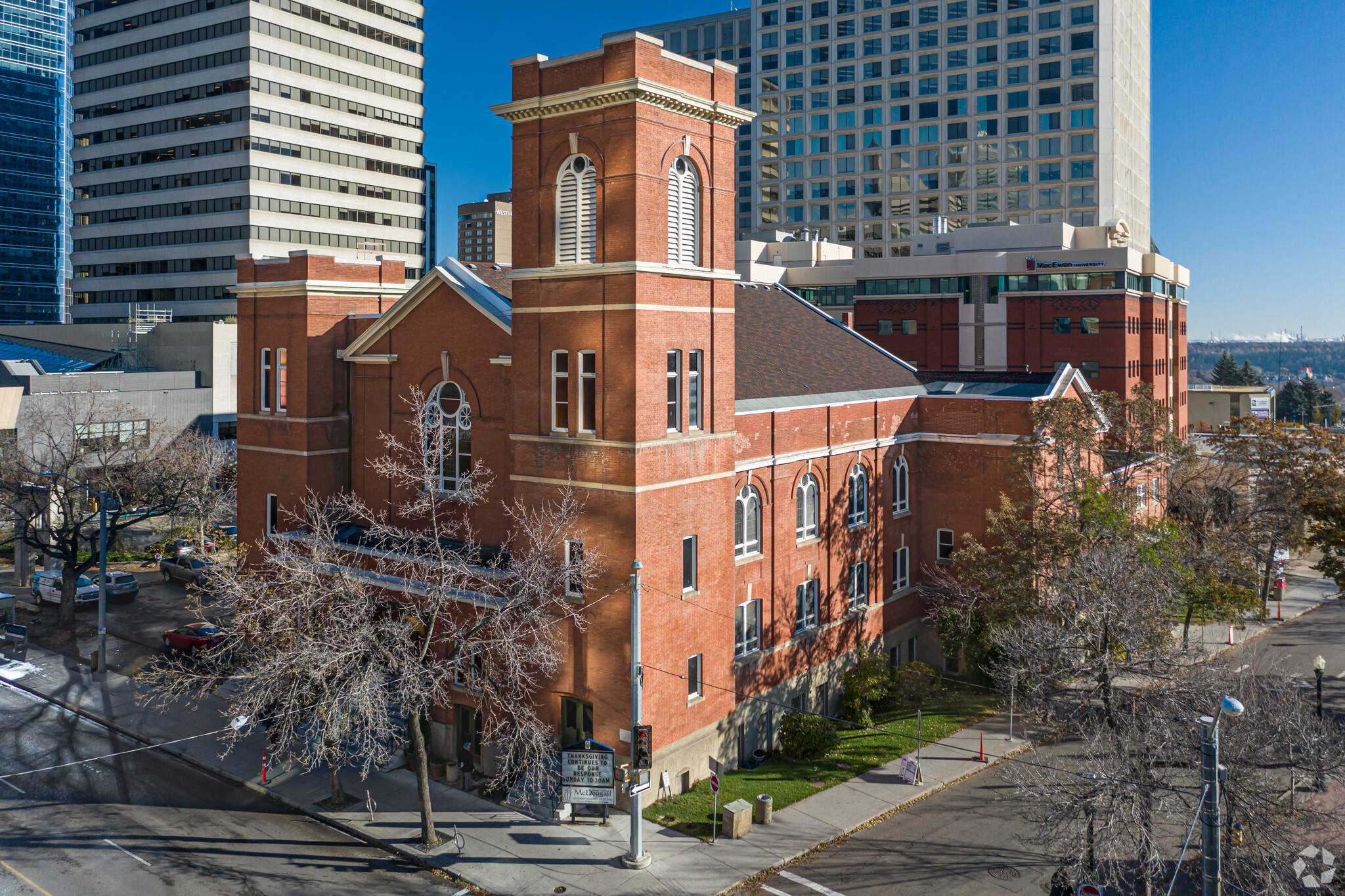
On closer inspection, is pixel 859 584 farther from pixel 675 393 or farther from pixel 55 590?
pixel 55 590

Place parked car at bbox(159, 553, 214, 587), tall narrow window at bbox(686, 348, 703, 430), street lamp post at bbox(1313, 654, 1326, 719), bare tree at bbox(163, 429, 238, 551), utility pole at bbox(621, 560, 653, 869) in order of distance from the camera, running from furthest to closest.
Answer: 1. parked car at bbox(159, 553, 214, 587)
2. bare tree at bbox(163, 429, 238, 551)
3. street lamp post at bbox(1313, 654, 1326, 719)
4. tall narrow window at bbox(686, 348, 703, 430)
5. utility pole at bbox(621, 560, 653, 869)

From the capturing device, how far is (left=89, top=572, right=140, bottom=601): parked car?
48.6 metres

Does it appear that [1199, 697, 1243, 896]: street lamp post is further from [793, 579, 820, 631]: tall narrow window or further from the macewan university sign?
the macewan university sign

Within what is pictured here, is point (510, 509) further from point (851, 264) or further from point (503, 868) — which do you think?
point (851, 264)

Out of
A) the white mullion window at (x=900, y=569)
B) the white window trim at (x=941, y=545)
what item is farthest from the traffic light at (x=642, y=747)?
the white window trim at (x=941, y=545)

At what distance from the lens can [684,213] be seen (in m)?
28.5

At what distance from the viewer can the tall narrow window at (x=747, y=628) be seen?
3153cm

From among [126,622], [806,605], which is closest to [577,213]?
[806,605]

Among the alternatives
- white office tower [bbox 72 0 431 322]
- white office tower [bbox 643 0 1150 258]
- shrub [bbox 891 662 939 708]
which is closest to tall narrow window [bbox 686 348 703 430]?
shrub [bbox 891 662 939 708]

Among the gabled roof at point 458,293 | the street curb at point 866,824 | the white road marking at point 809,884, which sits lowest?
A: the white road marking at point 809,884

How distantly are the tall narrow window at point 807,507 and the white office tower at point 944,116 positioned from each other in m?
79.2

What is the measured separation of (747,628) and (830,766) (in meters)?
4.91

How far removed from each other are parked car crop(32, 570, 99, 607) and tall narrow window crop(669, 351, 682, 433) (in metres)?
34.0

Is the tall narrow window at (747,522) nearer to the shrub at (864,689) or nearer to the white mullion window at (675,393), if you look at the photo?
the white mullion window at (675,393)
